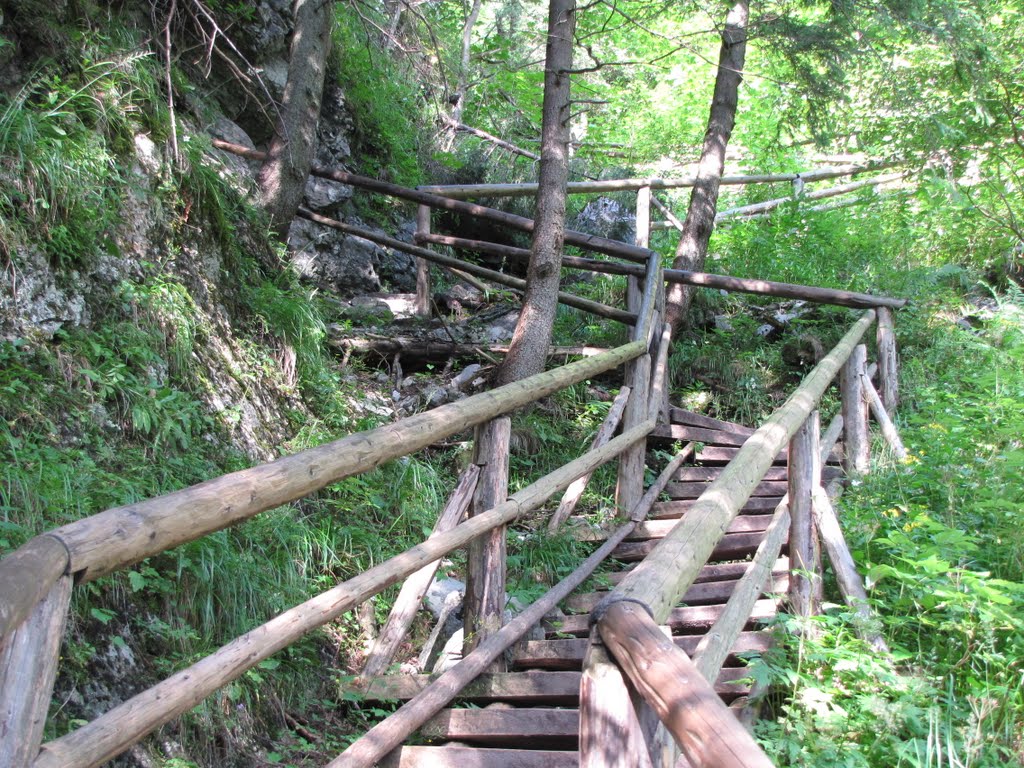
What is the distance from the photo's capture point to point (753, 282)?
7055 millimetres

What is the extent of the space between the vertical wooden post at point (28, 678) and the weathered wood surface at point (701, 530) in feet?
3.26

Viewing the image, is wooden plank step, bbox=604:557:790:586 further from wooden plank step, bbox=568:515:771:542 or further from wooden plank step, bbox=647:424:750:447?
wooden plank step, bbox=647:424:750:447

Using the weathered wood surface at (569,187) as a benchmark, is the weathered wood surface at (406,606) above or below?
below

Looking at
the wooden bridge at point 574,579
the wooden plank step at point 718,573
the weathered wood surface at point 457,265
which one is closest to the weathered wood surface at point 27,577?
the wooden bridge at point 574,579

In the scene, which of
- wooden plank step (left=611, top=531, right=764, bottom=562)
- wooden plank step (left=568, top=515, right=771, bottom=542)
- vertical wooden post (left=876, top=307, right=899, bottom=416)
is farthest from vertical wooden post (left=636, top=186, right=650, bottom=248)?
wooden plank step (left=611, top=531, right=764, bottom=562)

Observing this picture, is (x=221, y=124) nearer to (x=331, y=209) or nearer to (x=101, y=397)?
(x=331, y=209)

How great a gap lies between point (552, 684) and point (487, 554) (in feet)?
1.91

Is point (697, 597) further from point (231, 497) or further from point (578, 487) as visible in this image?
point (231, 497)

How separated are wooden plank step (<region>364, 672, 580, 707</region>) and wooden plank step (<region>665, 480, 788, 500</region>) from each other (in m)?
2.69

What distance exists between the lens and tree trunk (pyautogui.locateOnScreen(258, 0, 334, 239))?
655 cm

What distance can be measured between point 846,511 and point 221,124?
19.2ft

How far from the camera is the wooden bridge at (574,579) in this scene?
1.41 m

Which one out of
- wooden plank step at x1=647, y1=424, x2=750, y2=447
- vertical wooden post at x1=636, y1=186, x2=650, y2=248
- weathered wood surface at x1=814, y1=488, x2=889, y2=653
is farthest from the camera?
vertical wooden post at x1=636, y1=186, x2=650, y2=248

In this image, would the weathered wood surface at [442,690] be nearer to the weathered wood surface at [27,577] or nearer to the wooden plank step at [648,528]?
the wooden plank step at [648,528]
